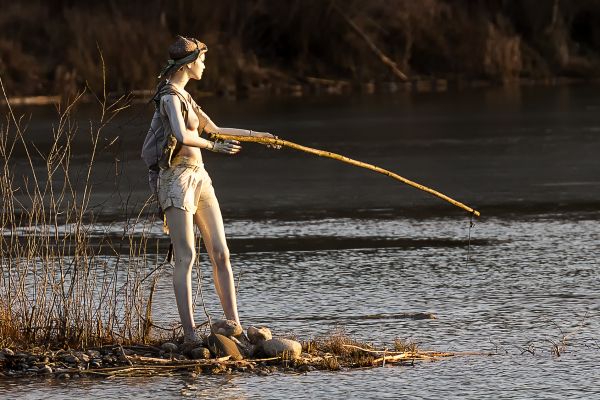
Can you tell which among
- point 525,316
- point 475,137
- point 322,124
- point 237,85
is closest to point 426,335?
point 525,316

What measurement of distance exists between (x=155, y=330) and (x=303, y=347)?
1.20 meters

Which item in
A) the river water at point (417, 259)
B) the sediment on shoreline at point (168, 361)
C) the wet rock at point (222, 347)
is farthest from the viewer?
the wet rock at point (222, 347)

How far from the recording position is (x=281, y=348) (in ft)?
27.4

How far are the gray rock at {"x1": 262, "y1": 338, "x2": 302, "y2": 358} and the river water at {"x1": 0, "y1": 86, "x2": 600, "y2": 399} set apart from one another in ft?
0.90

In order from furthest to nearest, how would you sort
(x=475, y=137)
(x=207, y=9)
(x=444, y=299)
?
(x=207, y=9) < (x=475, y=137) < (x=444, y=299)

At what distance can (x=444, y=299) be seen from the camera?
34.7ft

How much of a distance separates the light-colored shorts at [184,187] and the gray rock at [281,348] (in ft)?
2.69

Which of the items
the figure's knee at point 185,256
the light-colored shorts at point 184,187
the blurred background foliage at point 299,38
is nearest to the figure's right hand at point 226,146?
the light-colored shorts at point 184,187

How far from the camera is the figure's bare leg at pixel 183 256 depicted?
27.3 ft

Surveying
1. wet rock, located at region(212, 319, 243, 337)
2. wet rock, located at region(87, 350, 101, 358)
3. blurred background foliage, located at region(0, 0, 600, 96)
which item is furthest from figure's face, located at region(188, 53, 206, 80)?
blurred background foliage, located at region(0, 0, 600, 96)

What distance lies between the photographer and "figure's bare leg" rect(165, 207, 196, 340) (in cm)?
831

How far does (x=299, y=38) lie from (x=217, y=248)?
41.5m

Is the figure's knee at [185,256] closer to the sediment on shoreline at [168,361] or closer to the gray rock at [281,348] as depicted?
the sediment on shoreline at [168,361]

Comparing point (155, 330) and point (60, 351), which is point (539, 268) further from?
point (60, 351)
